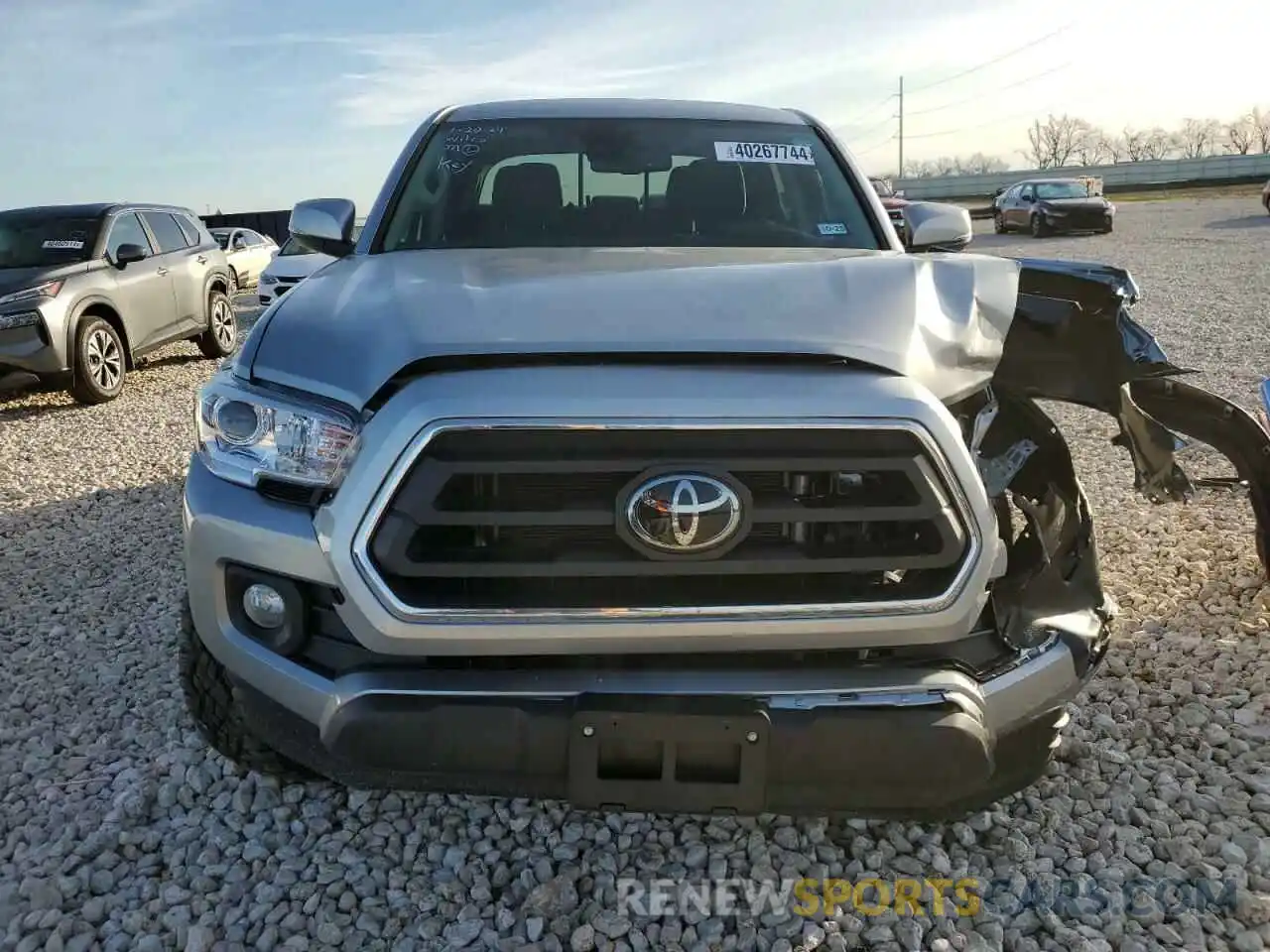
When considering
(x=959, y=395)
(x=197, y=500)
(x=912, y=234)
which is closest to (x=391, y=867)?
(x=197, y=500)

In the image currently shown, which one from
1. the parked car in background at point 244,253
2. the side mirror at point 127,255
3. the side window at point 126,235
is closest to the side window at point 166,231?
the side window at point 126,235

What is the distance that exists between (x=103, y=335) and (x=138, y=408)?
Answer: 833 mm

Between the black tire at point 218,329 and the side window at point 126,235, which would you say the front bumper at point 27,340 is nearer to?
the side window at point 126,235

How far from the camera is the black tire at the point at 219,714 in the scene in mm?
2262

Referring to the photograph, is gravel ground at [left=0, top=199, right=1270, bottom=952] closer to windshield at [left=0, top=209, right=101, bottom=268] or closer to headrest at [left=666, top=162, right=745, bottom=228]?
headrest at [left=666, top=162, right=745, bottom=228]

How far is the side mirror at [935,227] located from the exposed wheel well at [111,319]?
762 cm

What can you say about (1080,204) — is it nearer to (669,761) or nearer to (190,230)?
(190,230)

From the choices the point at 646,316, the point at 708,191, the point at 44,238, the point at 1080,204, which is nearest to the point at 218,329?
the point at 44,238

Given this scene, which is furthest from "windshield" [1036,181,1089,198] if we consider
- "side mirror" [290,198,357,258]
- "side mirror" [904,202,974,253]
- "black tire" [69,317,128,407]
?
"side mirror" [290,198,357,258]

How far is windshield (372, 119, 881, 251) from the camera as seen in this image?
3250 millimetres

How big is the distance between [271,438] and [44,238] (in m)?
8.68

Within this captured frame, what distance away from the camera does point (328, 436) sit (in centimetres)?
194

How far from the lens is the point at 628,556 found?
1896 mm

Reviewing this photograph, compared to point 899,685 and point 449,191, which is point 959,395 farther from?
point 449,191
